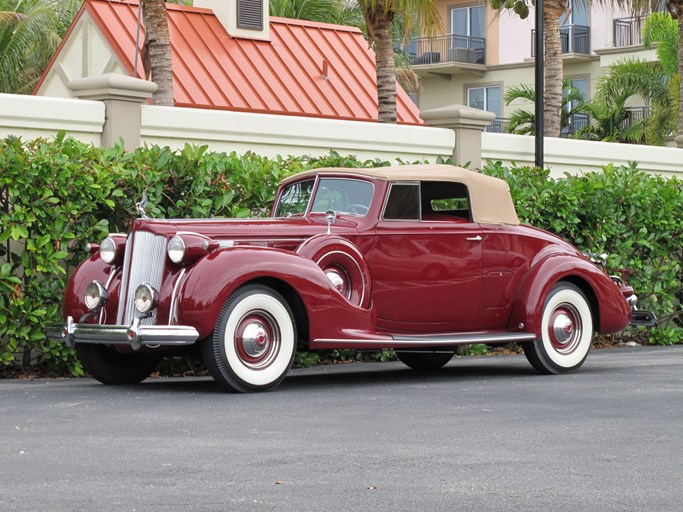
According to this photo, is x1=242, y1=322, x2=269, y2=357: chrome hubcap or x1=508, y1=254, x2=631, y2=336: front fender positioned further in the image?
x1=508, y1=254, x2=631, y2=336: front fender

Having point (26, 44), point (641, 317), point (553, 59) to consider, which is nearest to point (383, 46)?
point (553, 59)

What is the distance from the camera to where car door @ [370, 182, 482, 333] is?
35.3ft

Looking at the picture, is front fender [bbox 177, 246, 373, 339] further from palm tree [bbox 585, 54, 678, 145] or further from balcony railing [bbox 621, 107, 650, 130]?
balcony railing [bbox 621, 107, 650, 130]

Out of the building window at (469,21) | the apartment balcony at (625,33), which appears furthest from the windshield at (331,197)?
the building window at (469,21)

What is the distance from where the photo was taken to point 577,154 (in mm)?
16891

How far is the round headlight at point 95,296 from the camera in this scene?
999 cm

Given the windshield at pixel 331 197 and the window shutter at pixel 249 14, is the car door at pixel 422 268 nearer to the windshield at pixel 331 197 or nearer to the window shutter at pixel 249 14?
the windshield at pixel 331 197

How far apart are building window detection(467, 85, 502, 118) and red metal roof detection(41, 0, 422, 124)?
26.6 m

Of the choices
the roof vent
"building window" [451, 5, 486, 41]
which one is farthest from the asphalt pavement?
"building window" [451, 5, 486, 41]

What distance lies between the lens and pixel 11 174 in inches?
436

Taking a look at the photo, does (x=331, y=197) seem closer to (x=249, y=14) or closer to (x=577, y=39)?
(x=249, y=14)

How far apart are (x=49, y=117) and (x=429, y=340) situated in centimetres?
442

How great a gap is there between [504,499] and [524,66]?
4441 centimetres

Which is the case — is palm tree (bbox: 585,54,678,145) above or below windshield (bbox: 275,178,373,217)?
above
